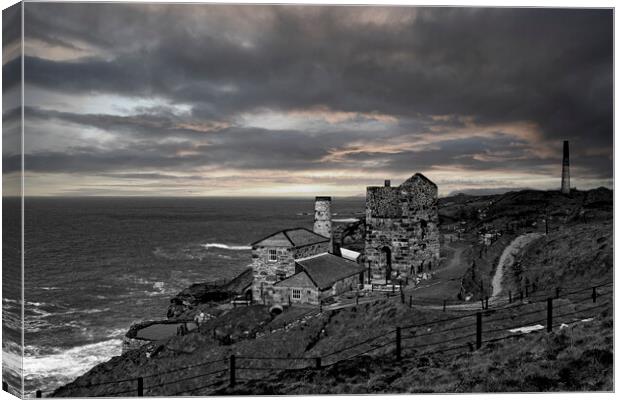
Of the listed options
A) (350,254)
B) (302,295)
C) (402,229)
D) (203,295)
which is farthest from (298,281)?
(203,295)

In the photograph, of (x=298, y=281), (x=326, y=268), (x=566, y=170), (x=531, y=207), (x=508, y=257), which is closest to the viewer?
(x=566, y=170)

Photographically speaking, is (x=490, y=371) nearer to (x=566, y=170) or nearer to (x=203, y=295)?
(x=566, y=170)

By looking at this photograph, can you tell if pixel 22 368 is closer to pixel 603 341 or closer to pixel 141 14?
pixel 141 14

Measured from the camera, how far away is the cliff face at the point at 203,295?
31.3 meters

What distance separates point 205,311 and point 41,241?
43.6m

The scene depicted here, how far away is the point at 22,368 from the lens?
1162cm

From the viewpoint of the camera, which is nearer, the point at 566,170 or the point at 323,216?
the point at 566,170

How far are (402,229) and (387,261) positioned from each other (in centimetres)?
199

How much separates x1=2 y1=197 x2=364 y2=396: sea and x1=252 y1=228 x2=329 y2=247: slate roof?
5.88 ft

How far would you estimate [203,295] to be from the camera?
32344 millimetres

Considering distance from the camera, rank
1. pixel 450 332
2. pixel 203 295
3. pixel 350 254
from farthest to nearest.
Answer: pixel 203 295
pixel 350 254
pixel 450 332

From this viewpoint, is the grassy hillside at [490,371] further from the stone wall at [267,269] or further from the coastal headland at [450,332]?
the stone wall at [267,269]

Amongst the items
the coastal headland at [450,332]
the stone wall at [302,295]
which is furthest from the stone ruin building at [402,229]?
the stone wall at [302,295]

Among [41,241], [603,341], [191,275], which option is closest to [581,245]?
[603,341]
